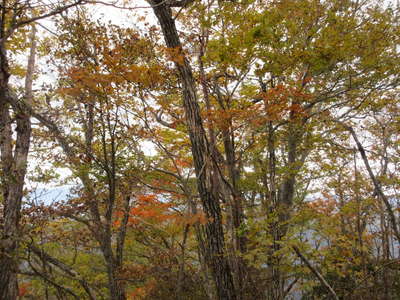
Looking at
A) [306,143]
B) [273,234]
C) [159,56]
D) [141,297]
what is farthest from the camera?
[141,297]

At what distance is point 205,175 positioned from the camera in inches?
190

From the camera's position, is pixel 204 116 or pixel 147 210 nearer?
pixel 204 116

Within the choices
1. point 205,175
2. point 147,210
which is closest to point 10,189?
point 147,210

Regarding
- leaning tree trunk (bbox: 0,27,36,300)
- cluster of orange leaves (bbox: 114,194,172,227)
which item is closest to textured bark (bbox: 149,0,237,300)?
leaning tree trunk (bbox: 0,27,36,300)

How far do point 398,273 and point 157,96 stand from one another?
10169mm

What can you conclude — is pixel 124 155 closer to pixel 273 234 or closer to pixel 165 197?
pixel 165 197

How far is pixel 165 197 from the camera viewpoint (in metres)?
8.21

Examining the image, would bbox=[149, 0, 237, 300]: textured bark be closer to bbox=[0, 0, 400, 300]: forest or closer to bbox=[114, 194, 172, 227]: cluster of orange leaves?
bbox=[0, 0, 400, 300]: forest

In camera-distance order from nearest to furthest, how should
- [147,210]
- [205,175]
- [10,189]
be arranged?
[205,175], [10,189], [147,210]

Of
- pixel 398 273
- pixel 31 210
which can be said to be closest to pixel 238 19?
pixel 31 210

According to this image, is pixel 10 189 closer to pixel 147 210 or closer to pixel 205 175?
pixel 147 210

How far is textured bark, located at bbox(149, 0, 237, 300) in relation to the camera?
458 cm

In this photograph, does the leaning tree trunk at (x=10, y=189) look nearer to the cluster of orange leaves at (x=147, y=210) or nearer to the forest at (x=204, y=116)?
the forest at (x=204, y=116)

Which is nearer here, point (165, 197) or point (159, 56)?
point (159, 56)
